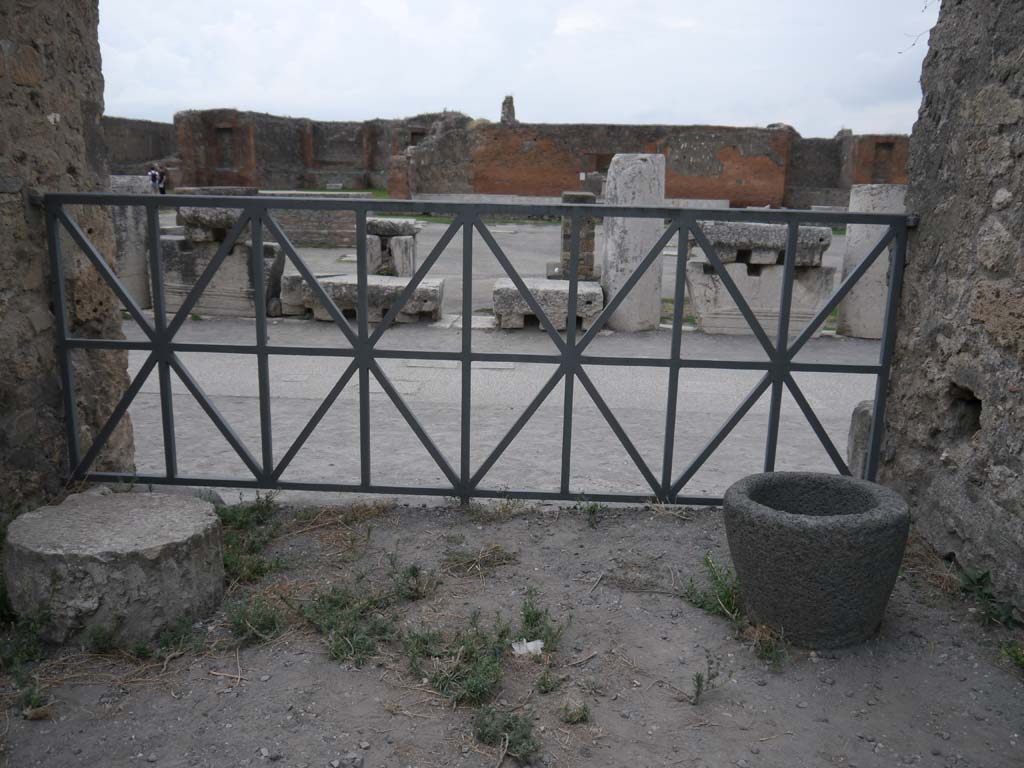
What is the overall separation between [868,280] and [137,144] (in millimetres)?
24629

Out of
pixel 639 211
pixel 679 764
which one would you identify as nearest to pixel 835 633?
pixel 679 764

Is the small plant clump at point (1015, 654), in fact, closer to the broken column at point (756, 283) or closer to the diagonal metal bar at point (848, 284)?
the diagonal metal bar at point (848, 284)

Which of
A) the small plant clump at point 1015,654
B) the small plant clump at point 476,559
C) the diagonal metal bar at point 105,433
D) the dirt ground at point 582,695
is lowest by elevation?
the dirt ground at point 582,695

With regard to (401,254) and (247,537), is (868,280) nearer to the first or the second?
(401,254)

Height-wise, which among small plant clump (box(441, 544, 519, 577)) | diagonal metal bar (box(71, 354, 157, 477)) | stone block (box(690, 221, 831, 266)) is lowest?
small plant clump (box(441, 544, 519, 577))

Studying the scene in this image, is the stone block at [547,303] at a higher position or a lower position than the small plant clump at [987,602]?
higher

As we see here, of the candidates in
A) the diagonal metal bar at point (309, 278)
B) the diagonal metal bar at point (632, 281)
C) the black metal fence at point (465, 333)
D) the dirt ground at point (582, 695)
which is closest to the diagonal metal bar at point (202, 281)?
the black metal fence at point (465, 333)

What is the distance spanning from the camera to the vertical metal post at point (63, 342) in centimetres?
347

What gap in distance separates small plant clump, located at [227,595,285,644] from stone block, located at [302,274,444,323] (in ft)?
18.5

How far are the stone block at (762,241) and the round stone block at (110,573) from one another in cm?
666

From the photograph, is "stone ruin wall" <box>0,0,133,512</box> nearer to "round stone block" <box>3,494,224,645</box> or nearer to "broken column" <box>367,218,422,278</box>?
"round stone block" <box>3,494,224,645</box>

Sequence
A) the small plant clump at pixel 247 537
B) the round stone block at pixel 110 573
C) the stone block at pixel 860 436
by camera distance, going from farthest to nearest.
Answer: the stone block at pixel 860 436
the small plant clump at pixel 247 537
the round stone block at pixel 110 573

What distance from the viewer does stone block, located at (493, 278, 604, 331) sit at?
27.5ft

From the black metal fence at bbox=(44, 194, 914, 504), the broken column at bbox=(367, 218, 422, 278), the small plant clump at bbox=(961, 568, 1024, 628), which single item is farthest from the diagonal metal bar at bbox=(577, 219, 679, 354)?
the broken column at bbox=(367, 218, 422, 278)
